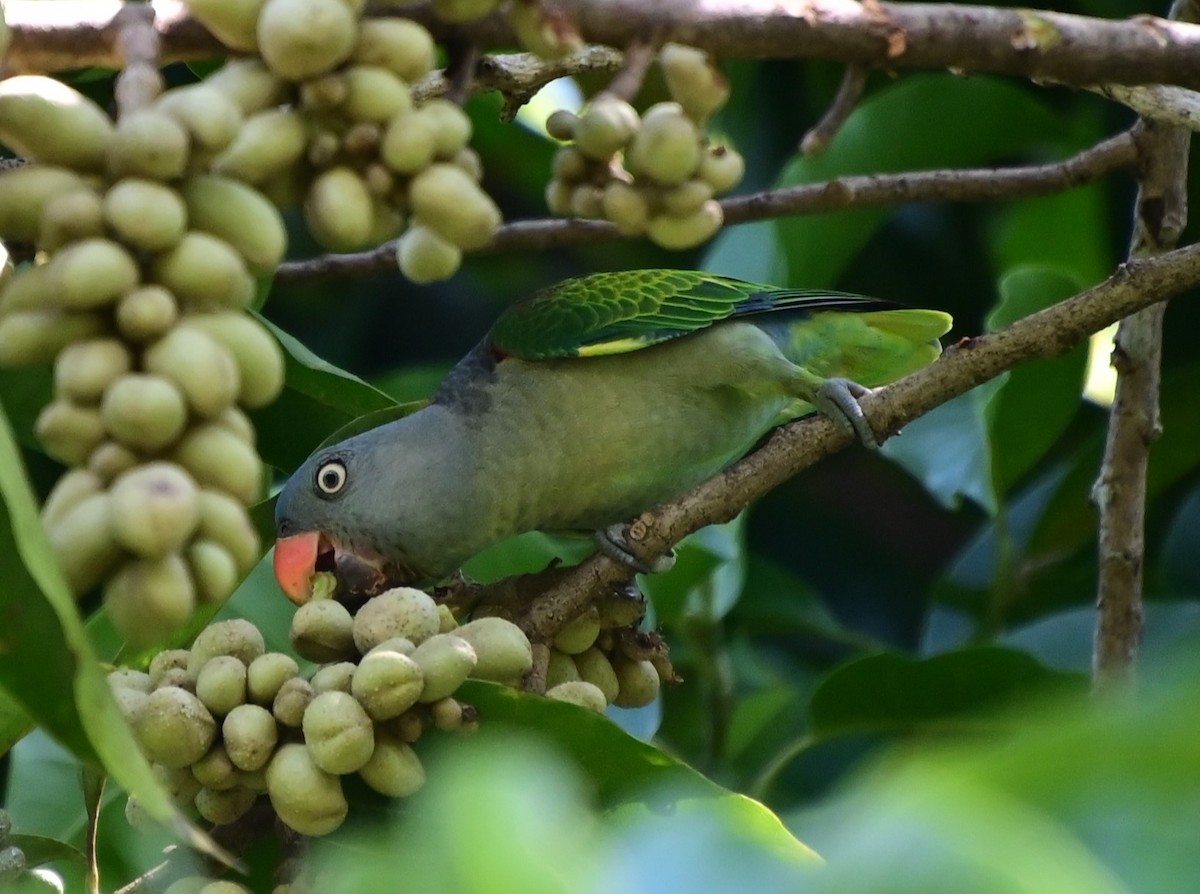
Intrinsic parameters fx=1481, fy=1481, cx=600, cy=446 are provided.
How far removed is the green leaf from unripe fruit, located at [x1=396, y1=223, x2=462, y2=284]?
27cm

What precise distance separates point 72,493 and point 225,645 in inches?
20.2

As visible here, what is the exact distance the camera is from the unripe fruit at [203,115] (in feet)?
2.70

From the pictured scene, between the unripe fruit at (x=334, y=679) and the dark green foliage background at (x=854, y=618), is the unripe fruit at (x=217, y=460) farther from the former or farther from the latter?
the unripe fruit at (x=334, y=679)

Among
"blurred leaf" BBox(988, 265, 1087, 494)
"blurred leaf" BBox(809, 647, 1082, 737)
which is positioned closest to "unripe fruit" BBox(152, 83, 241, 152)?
"blurred leaf" BBox(809, 647, 1082, 737)

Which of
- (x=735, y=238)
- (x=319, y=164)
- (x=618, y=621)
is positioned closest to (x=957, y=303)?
→ (x=735, y=238)

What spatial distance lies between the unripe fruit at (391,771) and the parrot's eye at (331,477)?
32.8 inches

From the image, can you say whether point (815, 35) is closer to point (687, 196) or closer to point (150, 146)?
point (687, 196)

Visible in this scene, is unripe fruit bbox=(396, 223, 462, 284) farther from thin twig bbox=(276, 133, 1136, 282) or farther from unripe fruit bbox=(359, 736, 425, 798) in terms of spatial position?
thin twig bbox=(276, 133, 1136, 282)

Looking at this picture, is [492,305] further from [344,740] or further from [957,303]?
[344,740]

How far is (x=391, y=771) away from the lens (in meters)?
1.21

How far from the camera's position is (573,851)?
23.4 inches

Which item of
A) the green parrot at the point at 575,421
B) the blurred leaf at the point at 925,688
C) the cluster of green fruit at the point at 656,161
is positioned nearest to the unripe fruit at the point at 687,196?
the cluster of green fruit at the point at 656,161

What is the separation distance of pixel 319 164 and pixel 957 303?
8.20 ft

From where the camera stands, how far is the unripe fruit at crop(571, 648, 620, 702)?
155cm
